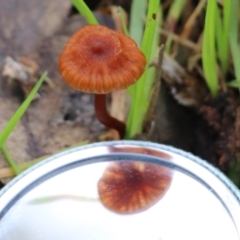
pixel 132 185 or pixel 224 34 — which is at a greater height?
pixel 224 34

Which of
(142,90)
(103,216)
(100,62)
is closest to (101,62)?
(100,62)

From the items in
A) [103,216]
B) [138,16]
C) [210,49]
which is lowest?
[103,216]

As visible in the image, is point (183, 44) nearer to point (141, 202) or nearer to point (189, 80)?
point (189, 80)

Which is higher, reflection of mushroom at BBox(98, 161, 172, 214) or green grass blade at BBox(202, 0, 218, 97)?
green grass blade at BBox(202, 0, 218, 97)

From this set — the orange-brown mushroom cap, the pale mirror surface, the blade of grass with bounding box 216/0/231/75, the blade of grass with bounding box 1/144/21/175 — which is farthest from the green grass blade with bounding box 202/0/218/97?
the blade of grass with bounding box 1/144/21/175

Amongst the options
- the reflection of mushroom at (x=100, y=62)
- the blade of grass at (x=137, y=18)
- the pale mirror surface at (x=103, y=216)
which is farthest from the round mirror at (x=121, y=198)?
the blade of grass at (x=137, y=18)

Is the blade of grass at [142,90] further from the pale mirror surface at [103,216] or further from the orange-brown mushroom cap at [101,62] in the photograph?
the pale mirror surface at [103,216]

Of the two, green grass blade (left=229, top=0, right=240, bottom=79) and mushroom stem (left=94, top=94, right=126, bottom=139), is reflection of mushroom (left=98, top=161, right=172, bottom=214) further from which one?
green grass blade (left=229, top=0, right=240, bottom=79)

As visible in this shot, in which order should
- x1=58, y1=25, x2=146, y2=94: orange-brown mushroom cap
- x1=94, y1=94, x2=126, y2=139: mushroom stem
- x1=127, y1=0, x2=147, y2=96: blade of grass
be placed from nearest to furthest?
x1=58, y1=25, x2=146, y2=94: orange-brown mushroom cap < x1=94, y1=94, x2=126, y2=139: mushroom stem < x1=127, y1=0, x2=147, y2=96: blade of grass

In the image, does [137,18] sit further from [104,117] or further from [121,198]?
[121,198]
